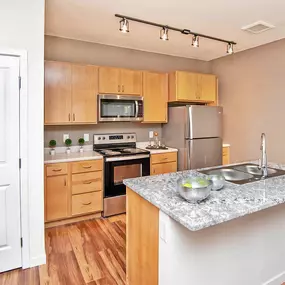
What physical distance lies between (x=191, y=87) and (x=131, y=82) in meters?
1.10

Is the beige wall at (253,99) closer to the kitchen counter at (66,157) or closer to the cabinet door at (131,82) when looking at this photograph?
the cabinet door at (131,82)

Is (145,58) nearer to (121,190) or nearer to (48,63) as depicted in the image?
(48,63)

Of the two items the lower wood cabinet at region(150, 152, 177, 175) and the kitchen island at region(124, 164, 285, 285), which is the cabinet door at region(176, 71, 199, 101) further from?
the kitchen island at region(124, 164, 285, 285)

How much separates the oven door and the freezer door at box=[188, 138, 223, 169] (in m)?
0.80

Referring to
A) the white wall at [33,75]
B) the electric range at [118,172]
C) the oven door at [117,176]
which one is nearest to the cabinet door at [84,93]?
the electric range at [118,172]

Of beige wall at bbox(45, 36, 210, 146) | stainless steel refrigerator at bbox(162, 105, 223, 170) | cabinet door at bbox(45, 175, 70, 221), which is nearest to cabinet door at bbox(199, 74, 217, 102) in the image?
stainless steel refrigerator at bbox(162, 105, 223, 170)

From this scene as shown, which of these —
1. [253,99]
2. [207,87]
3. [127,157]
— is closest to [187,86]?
[207,87]

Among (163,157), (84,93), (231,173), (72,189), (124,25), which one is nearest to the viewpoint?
(231,173)

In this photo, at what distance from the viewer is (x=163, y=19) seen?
2.94 meters

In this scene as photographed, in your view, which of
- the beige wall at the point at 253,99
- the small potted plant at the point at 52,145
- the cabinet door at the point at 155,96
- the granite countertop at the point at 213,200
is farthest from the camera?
the cabinet door at the point at 155,96

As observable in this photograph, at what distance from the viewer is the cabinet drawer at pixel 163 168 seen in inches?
150

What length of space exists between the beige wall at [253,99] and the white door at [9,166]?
3.58m

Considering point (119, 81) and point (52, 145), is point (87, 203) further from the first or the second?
point (119, 81)

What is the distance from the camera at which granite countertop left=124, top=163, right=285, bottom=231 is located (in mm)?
1297
